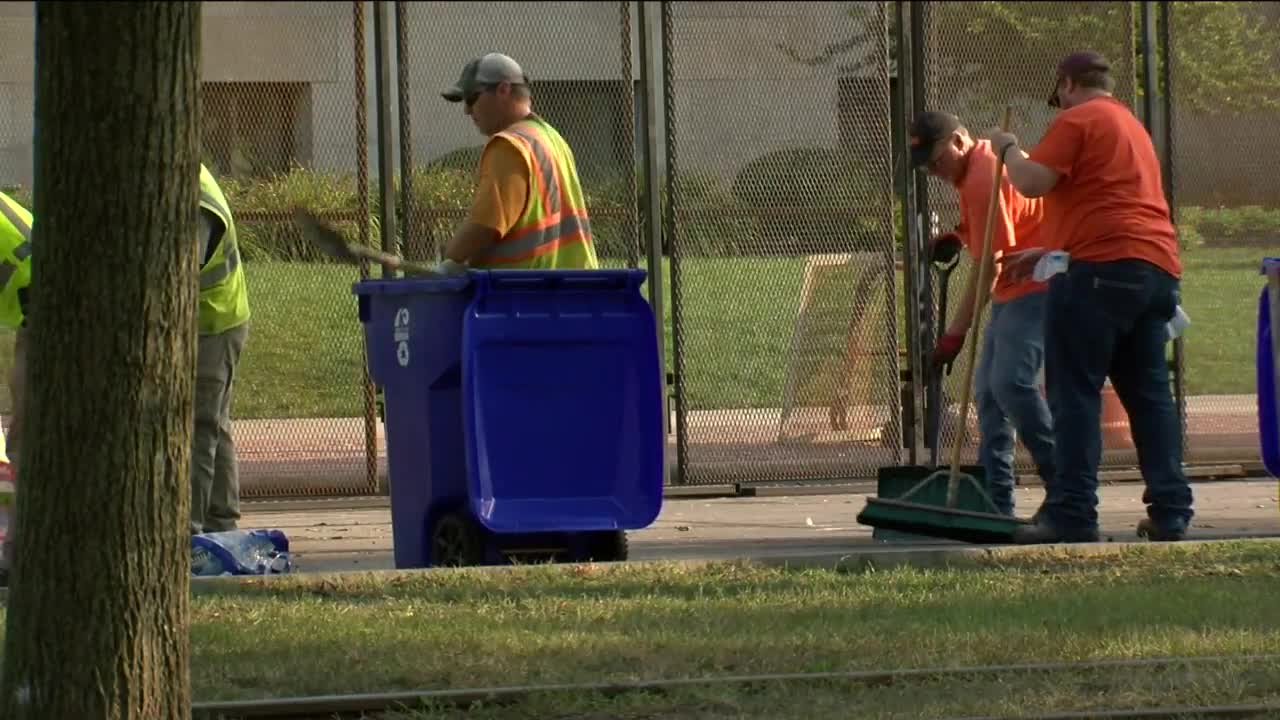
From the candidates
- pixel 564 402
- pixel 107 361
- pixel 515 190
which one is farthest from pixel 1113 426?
pixel 107 361

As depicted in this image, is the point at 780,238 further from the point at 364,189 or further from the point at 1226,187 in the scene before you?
the point at 1226,187

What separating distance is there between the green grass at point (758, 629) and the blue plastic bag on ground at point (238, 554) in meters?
0.39

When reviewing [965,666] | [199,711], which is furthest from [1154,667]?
[199,711]

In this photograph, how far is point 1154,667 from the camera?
18.6 ft

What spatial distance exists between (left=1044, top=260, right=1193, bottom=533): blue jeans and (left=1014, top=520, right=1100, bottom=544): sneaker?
0.09 feet

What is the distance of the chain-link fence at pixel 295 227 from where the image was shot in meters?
11.0

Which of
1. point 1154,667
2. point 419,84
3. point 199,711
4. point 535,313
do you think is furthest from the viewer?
point 419,84

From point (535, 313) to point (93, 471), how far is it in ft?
11.4

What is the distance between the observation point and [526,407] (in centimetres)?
768

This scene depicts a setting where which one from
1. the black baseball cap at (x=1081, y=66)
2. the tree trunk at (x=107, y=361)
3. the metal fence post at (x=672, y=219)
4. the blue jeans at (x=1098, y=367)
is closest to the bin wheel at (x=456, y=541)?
the blue jeans at (x=1098, y=367)

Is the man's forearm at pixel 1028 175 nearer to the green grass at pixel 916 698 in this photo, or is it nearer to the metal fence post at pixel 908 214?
the green grass at pixel 916 698

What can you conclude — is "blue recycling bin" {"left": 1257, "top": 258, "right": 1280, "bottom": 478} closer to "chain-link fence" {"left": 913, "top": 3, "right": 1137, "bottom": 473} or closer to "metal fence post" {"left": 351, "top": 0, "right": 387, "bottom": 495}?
"chain-link fence" {"left": 913, "top": 3, "right": 1137, "bottom": 473}

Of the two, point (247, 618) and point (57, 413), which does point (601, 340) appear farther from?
point (57, 413)

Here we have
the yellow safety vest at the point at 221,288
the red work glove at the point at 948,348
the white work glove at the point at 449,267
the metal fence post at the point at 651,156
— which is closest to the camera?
the white work glove at the point at 449,267
